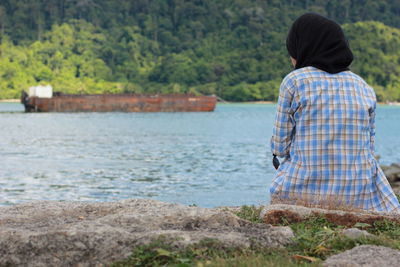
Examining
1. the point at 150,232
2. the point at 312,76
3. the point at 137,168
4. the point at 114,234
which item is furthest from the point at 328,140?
the point at 137,168

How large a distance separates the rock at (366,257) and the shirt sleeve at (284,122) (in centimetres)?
130

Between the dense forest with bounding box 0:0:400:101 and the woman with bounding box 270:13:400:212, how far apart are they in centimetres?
11964

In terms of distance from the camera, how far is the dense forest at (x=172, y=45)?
428ft

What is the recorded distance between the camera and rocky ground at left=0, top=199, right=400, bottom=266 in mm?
3500

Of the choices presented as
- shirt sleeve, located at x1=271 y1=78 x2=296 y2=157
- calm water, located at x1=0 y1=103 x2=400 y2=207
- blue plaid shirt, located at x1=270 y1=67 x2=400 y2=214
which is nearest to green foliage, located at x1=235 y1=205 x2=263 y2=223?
blue plaid shirt, located at x1=270 y1=67 x2=400 y2=214

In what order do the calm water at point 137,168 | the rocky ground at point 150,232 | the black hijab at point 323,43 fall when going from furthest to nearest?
the calm water at point 137,168, the black hijab at point 323,43, the rocky ground at point 150,232

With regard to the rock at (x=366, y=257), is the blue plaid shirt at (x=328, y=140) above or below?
above

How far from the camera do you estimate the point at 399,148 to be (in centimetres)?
3922

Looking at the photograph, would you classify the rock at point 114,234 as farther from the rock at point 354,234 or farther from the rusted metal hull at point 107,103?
the rusted metal hull at point 107,103

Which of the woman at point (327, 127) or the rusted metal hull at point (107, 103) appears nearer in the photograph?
the woman at point (327, 127)

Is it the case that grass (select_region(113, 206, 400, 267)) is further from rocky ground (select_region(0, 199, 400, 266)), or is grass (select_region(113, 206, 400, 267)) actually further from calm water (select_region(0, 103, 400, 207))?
calm water (select_region(0, 103, 400, 207))

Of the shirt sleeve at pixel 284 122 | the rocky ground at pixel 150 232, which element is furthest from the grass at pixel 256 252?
the shirt sleeve at pixel 284 122

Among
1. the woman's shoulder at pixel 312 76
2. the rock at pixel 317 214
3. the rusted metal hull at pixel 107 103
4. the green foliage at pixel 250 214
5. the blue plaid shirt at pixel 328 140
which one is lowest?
the rusted metal hull at pixel 107 103

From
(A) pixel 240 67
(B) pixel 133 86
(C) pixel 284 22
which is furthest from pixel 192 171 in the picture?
(C) pixel 284 22
